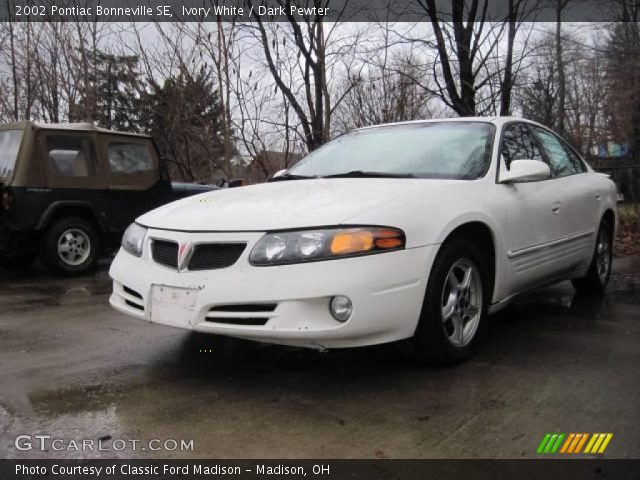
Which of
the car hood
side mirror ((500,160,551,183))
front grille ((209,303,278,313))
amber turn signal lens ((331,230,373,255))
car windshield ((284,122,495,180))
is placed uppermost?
car windshield ((284,122,495,180))

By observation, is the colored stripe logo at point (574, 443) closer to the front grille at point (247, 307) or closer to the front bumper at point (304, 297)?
the front bumper at point (304, 297)

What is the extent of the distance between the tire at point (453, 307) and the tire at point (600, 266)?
2.12 metres

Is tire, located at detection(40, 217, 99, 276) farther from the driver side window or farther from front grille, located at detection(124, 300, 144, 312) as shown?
the driver side window

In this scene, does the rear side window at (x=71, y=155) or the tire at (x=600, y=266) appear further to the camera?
the rear side window at (x=71, y=155)

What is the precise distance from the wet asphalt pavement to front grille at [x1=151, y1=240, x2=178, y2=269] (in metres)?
0.64

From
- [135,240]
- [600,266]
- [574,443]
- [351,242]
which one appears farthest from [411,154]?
[600,266]

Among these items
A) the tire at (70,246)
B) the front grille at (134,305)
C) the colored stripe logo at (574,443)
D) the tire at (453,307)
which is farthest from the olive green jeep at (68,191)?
the colored stripe logo at (574,443)

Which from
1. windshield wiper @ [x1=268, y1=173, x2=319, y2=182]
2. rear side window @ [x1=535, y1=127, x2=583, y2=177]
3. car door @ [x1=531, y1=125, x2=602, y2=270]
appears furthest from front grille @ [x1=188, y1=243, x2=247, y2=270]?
rear side window @ [x1=535, y1=127, x2=583, y2=177]

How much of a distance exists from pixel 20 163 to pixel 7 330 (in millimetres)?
2785

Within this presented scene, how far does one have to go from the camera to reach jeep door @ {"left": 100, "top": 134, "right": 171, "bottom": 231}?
292 inches

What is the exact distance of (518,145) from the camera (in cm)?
429

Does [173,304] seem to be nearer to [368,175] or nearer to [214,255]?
[214,255]

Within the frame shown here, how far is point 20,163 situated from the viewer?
653 cm

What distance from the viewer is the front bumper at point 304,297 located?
109 inches
